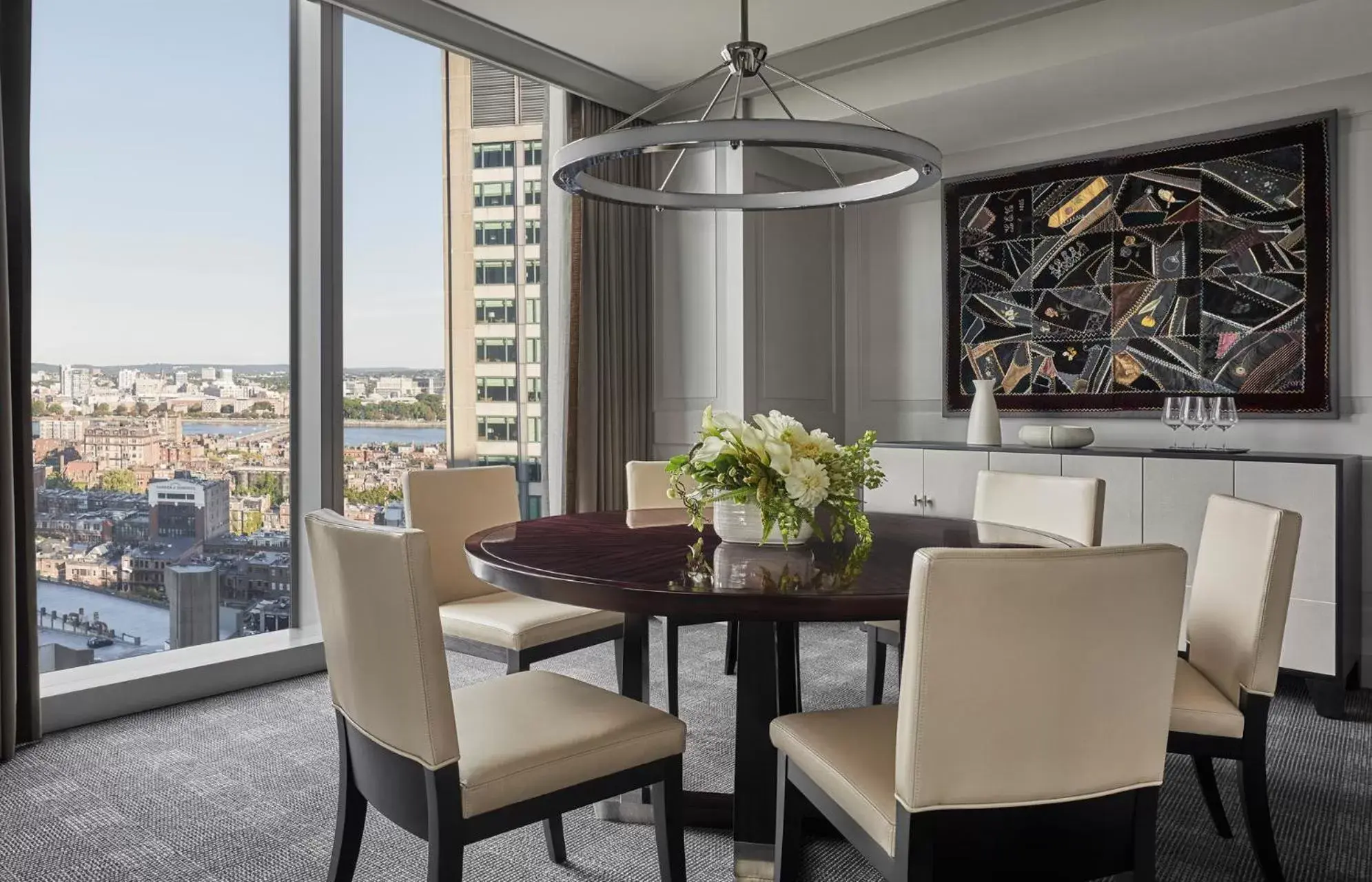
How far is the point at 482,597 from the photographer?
2.88 meters

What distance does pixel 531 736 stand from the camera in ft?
5.36

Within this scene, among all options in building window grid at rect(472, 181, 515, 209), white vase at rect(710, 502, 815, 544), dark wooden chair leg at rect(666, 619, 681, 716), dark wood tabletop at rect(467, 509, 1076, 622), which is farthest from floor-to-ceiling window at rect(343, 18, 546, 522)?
white vase at rect(710, 502, 815, 544)

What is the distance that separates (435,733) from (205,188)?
2901mm

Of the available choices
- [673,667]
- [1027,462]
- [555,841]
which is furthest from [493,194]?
[555,841]

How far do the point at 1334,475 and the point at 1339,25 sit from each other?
154 cm

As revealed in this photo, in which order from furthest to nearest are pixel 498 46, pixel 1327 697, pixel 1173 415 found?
pixel 498 46 < pixel 1173 415 < pixel 1327 697

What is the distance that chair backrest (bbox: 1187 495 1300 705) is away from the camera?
1880 millimetres

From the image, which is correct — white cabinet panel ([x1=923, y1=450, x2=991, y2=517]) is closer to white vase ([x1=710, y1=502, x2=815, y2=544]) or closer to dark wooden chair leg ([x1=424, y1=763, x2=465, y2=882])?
white vase ([x1=710, y1=502, x2=815, y2=544])

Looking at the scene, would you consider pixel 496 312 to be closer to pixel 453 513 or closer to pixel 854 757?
pixel 453 513

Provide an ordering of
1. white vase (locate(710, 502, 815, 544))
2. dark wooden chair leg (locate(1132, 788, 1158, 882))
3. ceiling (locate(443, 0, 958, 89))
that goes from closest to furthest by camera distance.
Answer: dark wooden chair leg (locate(1132, 788, 1158, 882)), white vase (locate(710, 502, 815, 544)), ceiling (locate(443, 0, 958, 89))

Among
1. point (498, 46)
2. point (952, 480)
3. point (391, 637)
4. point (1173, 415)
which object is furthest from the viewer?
point (952, 480)

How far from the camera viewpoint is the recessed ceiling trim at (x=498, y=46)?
3.63m

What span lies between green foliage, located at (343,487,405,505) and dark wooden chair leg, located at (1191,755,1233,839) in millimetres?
3044

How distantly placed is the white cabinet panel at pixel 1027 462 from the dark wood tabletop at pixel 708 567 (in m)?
1.46
